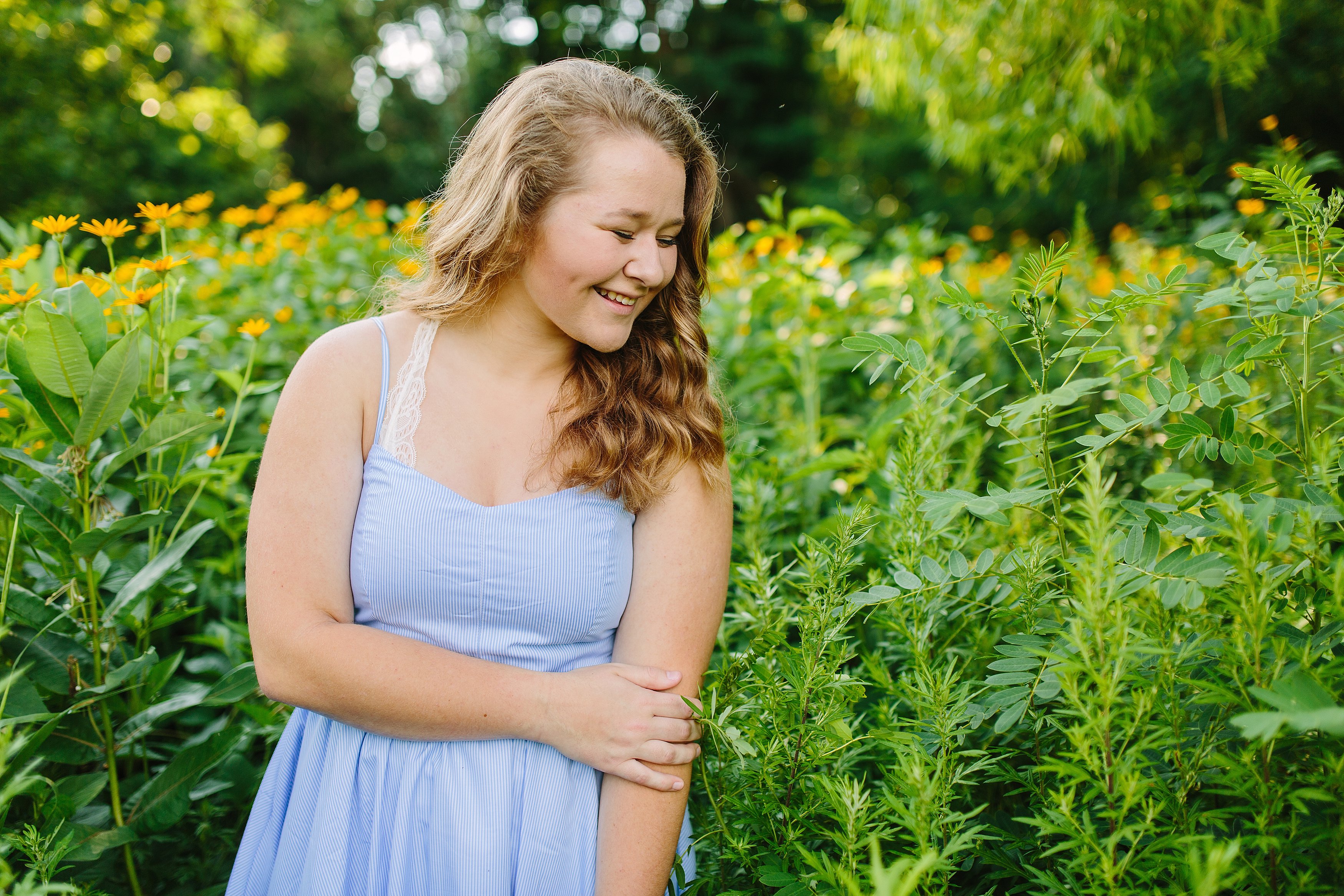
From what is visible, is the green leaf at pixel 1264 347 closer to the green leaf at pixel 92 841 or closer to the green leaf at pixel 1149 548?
the green leaf at pixel 1149 548

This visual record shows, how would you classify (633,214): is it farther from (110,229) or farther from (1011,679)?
(110,229)

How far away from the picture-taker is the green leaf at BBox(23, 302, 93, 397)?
124cm

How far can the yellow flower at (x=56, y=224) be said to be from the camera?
1492 millimetres

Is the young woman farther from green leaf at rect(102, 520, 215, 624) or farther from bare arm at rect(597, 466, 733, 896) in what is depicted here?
green leaf at rect(102, 520, 215, 624)

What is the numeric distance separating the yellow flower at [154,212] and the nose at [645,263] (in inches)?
35.1

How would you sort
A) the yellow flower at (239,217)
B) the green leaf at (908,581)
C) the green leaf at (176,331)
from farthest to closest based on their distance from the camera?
the yellow flower at (239,217), the green leaf at (176,331), the green leaf at (908,581)

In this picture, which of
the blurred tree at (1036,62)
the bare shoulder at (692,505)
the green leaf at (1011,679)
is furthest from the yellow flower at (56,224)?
the blurred tree at (1036,62)

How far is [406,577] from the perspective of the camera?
1.28m

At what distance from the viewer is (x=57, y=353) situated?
1267 mm

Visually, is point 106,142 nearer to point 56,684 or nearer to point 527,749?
point 56,684

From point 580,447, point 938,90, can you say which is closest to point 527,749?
point 580,447

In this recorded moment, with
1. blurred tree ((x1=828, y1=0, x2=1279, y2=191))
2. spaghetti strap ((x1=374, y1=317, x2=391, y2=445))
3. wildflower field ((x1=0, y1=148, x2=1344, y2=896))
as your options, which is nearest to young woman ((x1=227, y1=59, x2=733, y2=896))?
spaghetti strap ((x1=374, y1=317, x2=391, y2=445))

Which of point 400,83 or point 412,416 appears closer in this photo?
point 412,416

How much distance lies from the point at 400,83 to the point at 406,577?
20154mm
